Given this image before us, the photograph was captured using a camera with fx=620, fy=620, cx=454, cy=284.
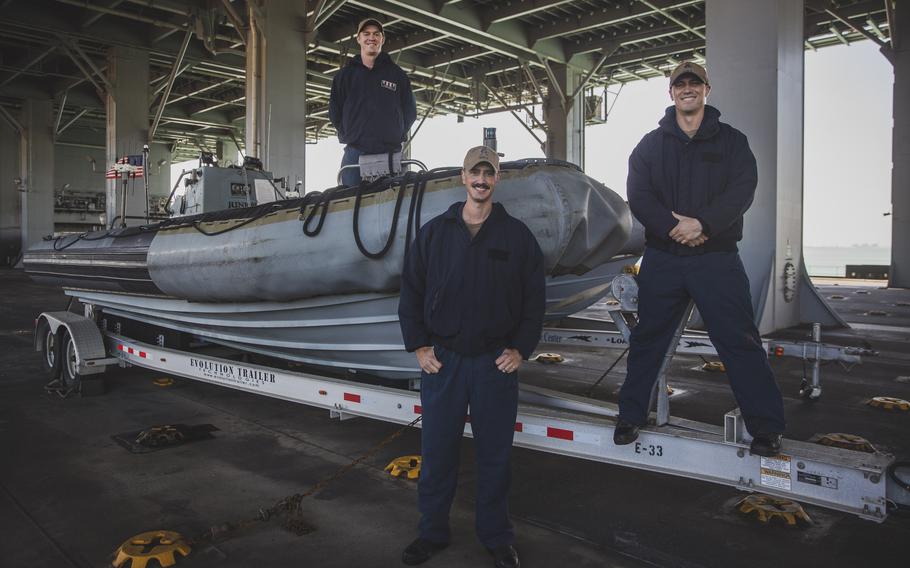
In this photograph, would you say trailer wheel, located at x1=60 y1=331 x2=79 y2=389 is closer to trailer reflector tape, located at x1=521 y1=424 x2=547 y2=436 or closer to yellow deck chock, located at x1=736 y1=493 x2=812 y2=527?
trailer reflector tape, located at x1=521 y1=424 x2=547 y2=436

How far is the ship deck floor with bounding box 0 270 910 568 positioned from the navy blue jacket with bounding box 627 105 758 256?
110cm

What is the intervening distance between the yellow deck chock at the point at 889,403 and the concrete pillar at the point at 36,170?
23.5 m

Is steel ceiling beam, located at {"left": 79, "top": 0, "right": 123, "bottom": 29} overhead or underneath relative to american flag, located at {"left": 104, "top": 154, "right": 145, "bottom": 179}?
overhead

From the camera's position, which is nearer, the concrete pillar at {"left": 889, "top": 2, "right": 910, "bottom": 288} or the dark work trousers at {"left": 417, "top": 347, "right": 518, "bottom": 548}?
the dark work trousers at {"left": 417, "top": 347, "right": 518, "bottom": 548}

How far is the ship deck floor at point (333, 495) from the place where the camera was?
7.22ft

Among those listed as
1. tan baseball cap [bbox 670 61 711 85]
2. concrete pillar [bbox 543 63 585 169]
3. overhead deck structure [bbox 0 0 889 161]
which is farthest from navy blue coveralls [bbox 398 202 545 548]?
concrete pillar [bbox 543 63 585 169]

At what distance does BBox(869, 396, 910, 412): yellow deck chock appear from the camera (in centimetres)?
397

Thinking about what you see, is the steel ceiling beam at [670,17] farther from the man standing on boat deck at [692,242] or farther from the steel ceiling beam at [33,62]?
the steel ceiling beam at [33,62]

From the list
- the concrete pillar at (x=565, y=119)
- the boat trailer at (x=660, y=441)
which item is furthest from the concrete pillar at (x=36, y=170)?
the boat trailer at (x=660, y=441)

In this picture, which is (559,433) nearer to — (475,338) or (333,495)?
(475,338)

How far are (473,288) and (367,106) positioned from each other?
1960 mm

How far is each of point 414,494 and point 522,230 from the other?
4.29ft

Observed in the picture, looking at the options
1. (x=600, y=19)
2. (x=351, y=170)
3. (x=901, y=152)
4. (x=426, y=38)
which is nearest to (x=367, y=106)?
(x=351, y=170)

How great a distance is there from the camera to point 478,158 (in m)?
2.13
